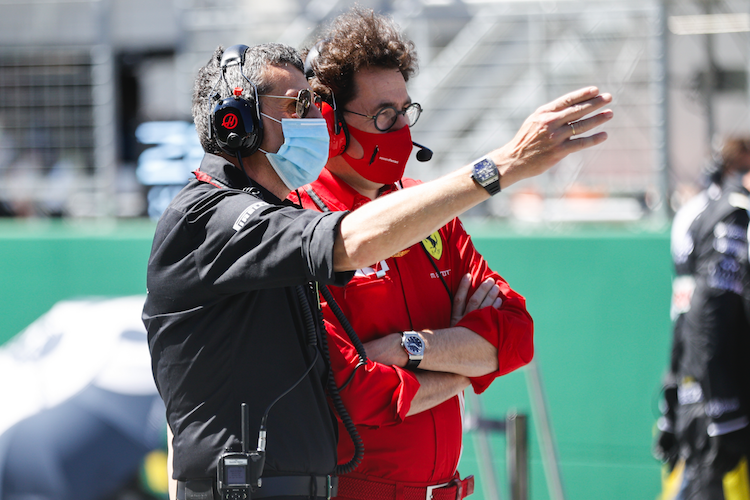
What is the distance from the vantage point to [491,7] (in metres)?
5.27

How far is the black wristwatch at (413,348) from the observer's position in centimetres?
229

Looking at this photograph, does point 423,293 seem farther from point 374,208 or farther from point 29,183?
point 29,183

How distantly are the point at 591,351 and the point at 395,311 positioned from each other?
2771mm

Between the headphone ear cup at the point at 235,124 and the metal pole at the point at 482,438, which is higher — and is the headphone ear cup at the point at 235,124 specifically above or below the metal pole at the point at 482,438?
above

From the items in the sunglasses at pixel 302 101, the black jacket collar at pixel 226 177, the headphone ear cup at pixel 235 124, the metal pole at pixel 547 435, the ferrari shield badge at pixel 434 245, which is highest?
the sunglasses at pixel 302 101

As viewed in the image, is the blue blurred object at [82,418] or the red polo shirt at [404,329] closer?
the red polo shirt at [404,329]

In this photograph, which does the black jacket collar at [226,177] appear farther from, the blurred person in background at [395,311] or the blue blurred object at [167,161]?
the blue blurred object at [167,161]

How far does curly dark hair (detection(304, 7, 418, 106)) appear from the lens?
2.46 m

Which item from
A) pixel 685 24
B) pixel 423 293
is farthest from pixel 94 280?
pixel 685 24

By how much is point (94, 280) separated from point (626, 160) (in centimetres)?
373

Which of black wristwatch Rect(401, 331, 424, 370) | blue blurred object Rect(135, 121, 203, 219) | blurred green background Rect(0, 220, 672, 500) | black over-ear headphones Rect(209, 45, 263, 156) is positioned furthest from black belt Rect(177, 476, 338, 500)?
blue blurred object Rect(135, 121, 203, 219)

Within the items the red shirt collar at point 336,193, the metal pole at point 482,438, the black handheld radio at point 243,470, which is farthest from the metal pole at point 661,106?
the black handheld radio at point 243,470

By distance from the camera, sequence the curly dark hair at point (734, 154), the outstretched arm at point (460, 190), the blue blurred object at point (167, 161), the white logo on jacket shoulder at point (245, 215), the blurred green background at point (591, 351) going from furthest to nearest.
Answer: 1. the blue blurred object at point (167, 161)
2. the blurred green background at point (591, 351)
3. the curly dark hair at point (734, 154)
4. the white logo on jacket shoulder at point (245, 215)
5. the outstretched arm at point (460, 190)

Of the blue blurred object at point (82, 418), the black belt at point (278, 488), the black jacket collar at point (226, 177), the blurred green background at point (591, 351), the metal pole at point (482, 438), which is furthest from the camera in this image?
the blurred green background at point (591, 351)
